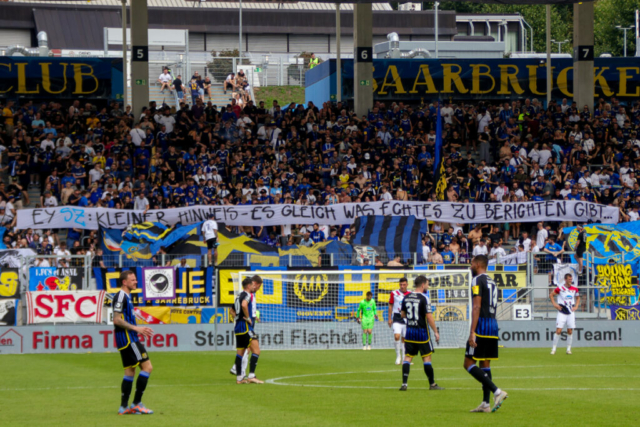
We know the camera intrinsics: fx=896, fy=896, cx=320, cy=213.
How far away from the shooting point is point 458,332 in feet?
83.9

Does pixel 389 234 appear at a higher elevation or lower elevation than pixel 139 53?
lower

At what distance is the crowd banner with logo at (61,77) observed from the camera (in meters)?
40.4

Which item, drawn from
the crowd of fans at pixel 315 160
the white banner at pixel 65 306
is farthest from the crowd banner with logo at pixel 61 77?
the white banner at pixel 65 306

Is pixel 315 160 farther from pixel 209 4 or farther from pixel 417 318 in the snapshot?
pixel 209 4

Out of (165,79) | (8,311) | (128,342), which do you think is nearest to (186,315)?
(8,311)

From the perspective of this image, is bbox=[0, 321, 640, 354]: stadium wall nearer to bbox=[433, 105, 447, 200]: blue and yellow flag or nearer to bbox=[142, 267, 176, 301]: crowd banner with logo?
bbox=[142, 267, 176, 301]: crowd banner with logo

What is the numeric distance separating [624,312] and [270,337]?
10.6 m

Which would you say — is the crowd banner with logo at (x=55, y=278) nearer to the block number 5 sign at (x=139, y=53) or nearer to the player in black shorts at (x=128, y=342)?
the player in black shorts at (x=128, y=342)

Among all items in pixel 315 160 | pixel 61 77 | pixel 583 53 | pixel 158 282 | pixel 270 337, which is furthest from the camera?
pixel 583 53

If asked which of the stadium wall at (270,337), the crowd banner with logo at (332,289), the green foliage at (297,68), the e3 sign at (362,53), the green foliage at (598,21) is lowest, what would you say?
the stadium wall at (270,337)

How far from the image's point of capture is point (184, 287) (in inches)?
1036

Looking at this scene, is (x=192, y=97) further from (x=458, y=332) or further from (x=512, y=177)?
(x=458, y=332)

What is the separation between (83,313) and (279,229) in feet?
27.8

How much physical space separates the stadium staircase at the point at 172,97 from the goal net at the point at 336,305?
78.3 ft
